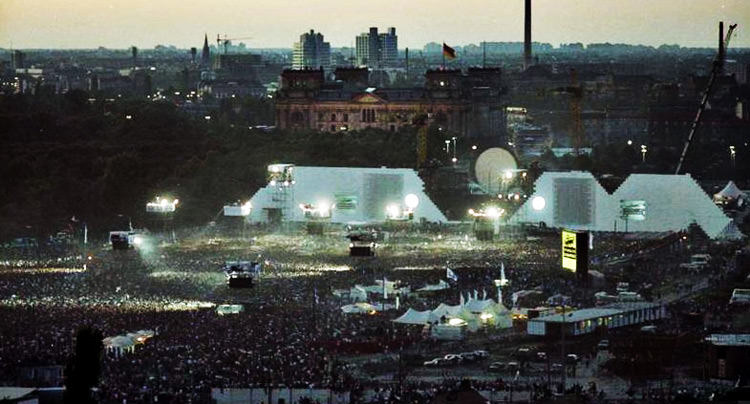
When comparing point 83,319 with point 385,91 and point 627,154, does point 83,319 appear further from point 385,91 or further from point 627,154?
point 385,91

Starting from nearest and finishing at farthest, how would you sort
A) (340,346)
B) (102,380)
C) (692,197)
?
(102,380)
(340,346)
(692,197)

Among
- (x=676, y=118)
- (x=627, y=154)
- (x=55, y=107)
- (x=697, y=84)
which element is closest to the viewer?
(x=627, y=154)

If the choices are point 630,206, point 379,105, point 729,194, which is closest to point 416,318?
point 630,206

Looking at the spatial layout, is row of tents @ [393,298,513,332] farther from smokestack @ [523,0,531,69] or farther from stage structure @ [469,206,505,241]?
smokestack @ [523,0,531,69]

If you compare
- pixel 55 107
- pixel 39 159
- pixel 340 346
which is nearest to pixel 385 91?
pixel 55 107

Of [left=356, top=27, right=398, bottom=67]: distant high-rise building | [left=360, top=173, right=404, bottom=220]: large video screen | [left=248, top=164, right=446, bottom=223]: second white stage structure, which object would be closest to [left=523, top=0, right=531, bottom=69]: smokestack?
[left=356, top=27, right=398, bottom=67]: distant high-rise building

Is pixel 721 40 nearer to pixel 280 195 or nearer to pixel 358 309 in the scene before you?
pixel 280 195

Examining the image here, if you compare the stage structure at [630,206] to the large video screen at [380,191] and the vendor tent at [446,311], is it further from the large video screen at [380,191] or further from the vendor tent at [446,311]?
the vendor tent at [446,311]
